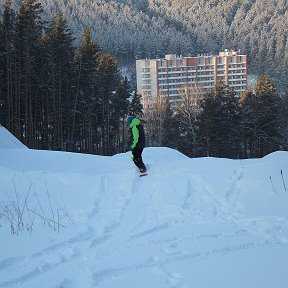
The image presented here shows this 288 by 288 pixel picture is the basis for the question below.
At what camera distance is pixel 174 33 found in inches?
6585

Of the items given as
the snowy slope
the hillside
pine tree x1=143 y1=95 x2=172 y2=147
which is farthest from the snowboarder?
the hillside

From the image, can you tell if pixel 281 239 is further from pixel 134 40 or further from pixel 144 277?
pixel 134 40

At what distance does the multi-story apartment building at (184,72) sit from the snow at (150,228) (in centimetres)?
8970

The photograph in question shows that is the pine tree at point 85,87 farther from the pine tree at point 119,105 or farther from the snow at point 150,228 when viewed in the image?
the snow at point 150,228

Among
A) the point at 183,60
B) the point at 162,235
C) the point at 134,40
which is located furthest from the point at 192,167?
the point at 134,40

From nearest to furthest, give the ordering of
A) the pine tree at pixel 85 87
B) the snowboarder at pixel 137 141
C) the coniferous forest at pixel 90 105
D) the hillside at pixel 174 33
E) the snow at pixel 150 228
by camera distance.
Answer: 1. the snow at pixel 150 228
2. the snowboarder at pixel 137 141
3. the coniferous forest at pixel 90 105
4. the pine tree at pixel 85 87
5. the hillside at pixel 174 33

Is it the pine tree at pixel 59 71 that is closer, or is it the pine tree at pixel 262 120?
the pine tree at pixel 59 71

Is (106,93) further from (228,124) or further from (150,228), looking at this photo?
(150,228)

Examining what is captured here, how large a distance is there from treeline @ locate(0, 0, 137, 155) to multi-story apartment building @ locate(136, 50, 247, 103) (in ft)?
180

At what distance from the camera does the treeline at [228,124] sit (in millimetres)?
42344

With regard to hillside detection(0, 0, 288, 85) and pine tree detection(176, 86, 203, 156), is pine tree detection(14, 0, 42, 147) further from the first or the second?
hillside detection(0, 0, 288, 85)

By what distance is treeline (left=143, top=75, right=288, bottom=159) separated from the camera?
4234 centimetres

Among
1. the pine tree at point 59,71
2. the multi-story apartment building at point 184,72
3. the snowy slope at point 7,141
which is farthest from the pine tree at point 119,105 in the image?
the multi-story apartment building at point 184,72

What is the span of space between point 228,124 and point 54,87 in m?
18.7
